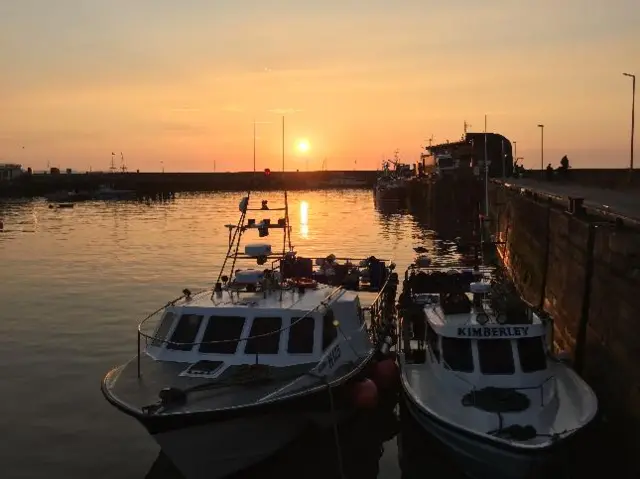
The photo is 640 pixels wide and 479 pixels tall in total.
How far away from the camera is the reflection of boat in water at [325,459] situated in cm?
1388

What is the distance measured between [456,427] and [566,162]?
4455cm

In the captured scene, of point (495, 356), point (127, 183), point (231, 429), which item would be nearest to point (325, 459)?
point (231, 429)

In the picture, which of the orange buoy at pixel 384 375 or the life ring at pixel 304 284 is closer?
the orange buoy at pixel 384 375

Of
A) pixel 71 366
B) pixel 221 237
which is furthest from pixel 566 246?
pixel 221 237

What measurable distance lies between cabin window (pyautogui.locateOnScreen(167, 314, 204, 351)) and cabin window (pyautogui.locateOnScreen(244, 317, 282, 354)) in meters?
1.17

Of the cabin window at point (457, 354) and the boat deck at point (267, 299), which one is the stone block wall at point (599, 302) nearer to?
the cabin window at point (457, 354)

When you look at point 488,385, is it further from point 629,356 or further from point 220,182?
point 220,182

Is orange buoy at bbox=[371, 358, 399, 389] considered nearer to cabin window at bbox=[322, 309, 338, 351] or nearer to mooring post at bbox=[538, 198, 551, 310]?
cabin window at bbox=[322, 309, 338, 351]

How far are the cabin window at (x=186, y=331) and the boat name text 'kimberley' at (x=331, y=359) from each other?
264cm

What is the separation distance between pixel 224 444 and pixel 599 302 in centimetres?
854

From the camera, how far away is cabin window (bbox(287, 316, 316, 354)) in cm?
1412

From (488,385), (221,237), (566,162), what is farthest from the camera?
(221,237)

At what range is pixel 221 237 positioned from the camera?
59.5 m

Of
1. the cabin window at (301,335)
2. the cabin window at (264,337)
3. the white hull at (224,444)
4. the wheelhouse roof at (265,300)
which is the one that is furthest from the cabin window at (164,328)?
the white hull at (224,444)
